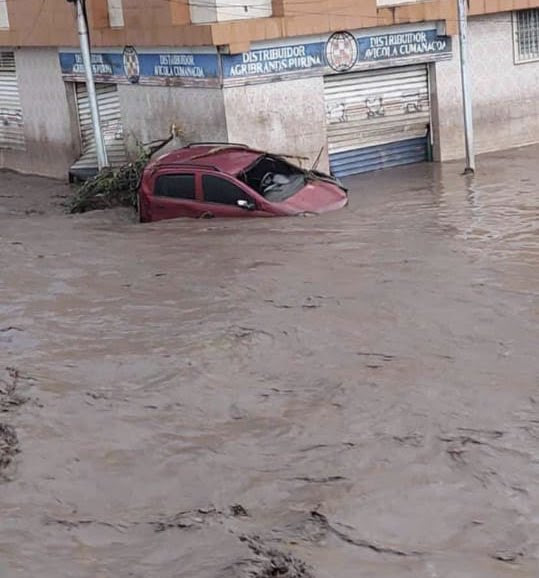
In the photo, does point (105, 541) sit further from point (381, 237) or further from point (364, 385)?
point (381, 237)

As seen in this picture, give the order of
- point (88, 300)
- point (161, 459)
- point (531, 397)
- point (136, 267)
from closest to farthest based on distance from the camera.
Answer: point (161, 459) → point (531, 397) → point (88, 300) → point (136, 267)

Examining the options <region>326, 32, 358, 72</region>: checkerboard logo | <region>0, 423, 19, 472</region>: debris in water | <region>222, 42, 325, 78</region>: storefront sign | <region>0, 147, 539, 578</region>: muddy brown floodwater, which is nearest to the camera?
<region>0, 147, 539, 578</region>: muddy brown floodwater

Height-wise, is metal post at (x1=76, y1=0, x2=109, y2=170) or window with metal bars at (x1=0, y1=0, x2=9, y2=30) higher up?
window with metal bars at (x1=0, y1=0, x2=9, y2=30)

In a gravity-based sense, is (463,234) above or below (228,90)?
below

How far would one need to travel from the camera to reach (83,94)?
22.2 metres

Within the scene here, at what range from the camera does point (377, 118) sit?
2009 centimetres

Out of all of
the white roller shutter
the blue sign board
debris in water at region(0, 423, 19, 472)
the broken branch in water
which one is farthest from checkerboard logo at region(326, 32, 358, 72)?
debris in water at region(0, 423, 19, 472)

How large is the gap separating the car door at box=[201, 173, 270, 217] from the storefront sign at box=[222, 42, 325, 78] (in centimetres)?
360

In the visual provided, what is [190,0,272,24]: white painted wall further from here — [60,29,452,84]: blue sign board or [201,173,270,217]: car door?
[201,173,270,217]: car door

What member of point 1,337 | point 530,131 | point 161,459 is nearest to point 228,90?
point 530,131

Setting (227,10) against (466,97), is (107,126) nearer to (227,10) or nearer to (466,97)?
(227,10)

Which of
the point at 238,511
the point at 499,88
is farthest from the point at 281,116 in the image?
the point at 238,511

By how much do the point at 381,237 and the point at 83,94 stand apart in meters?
10.5

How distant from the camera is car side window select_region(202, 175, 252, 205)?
47.7 feet
